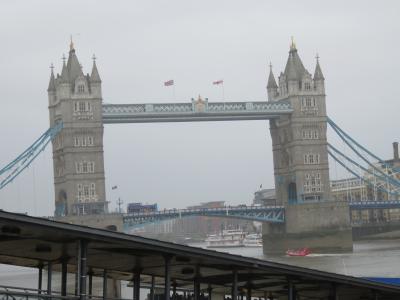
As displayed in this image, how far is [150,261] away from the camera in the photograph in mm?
13859

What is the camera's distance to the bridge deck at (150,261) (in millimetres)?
11453

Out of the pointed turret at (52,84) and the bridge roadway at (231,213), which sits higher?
the pointed turret at (52,84)

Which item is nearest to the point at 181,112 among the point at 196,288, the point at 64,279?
the point at 196,288

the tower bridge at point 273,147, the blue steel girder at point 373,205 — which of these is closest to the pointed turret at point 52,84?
the tower bridge at point 273,147

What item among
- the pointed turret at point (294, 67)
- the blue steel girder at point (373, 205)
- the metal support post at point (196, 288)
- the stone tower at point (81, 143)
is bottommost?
the metal support post at point (196, 288)

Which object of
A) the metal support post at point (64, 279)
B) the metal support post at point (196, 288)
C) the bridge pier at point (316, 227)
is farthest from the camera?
the bridge pier at point (316, 227)

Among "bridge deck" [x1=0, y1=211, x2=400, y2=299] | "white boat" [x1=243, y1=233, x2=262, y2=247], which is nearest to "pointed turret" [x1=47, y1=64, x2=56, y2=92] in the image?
"white boat" [x1=243, y1=233, x2=262, y2=247]

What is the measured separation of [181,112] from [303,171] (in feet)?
37.1

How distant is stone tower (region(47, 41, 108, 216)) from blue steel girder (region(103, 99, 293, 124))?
1185 mm

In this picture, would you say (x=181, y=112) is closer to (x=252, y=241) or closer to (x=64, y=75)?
(x=64, y=75)

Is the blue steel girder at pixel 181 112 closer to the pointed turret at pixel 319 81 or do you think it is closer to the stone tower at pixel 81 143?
the stone tower at pixel 81 143

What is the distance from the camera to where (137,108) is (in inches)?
2798

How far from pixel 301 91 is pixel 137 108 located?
574 inches

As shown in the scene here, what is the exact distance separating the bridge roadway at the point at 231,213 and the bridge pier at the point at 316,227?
3.89 ft
